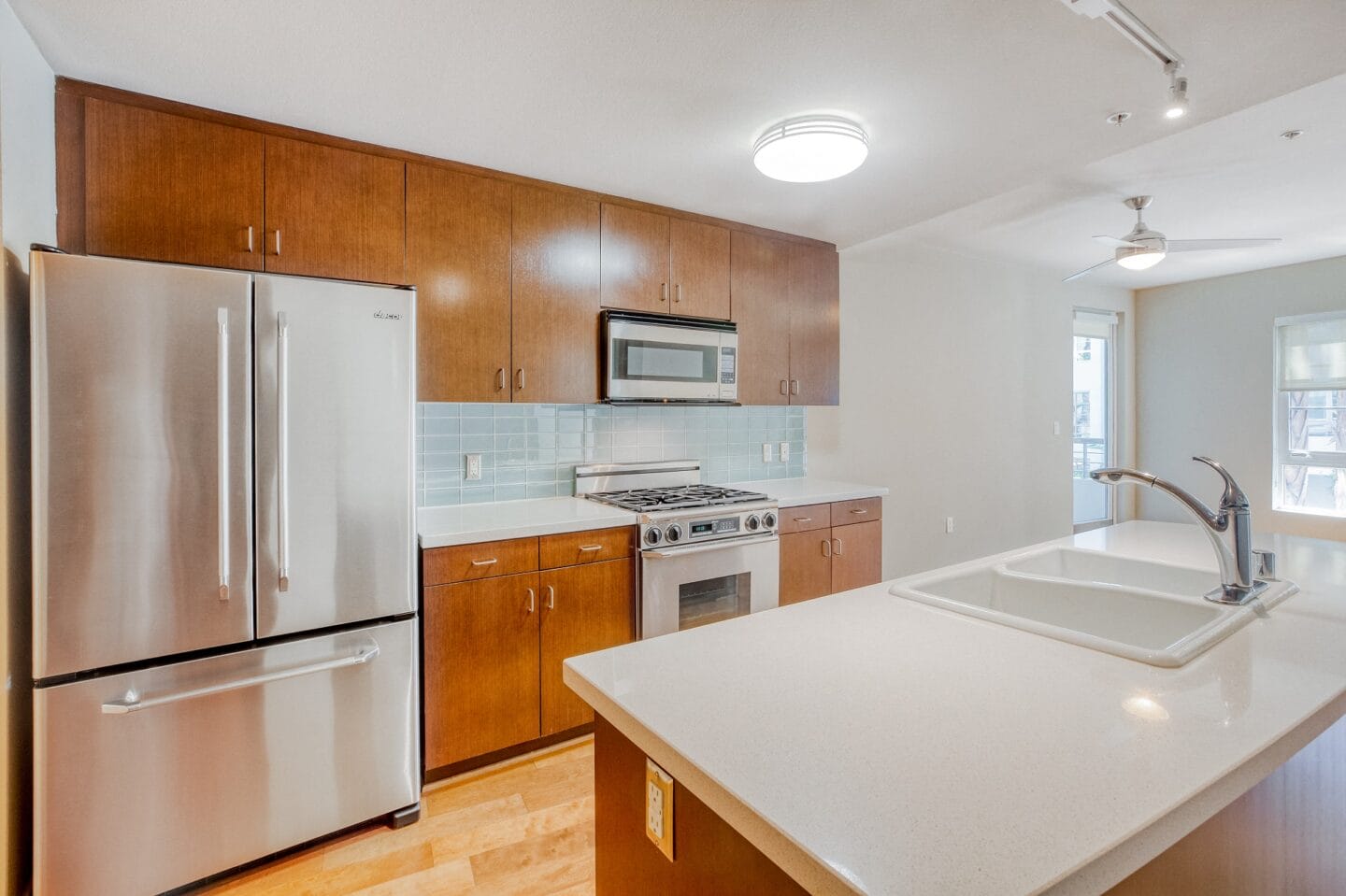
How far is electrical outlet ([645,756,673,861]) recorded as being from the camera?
34.0 inches

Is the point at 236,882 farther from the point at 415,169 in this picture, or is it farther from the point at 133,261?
the point at 415,169

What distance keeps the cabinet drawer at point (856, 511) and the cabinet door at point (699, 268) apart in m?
1.14

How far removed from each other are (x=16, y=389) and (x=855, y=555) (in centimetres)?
325

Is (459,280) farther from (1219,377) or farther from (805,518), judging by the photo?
(1219,377)

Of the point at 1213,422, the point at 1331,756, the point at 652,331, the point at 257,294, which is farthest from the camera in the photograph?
the point at 1213,422

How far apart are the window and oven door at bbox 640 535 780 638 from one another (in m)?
4.70

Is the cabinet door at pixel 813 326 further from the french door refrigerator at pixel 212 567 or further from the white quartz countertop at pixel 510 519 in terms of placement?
the french door refrigerator at pixel 212 567

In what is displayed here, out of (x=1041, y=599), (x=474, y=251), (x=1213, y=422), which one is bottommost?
(x=1041, y=599)

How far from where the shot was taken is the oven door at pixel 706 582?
8.52 feet

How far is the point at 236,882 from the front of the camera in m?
1.81

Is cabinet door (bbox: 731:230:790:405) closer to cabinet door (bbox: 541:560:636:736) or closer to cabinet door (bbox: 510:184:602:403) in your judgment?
cabinet door (bbox: 510:184:602:403)

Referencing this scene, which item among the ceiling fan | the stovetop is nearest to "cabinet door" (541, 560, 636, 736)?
the stovetop

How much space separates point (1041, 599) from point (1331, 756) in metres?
0.53

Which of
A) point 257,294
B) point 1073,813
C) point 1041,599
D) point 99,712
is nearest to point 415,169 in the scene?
point 257,294
